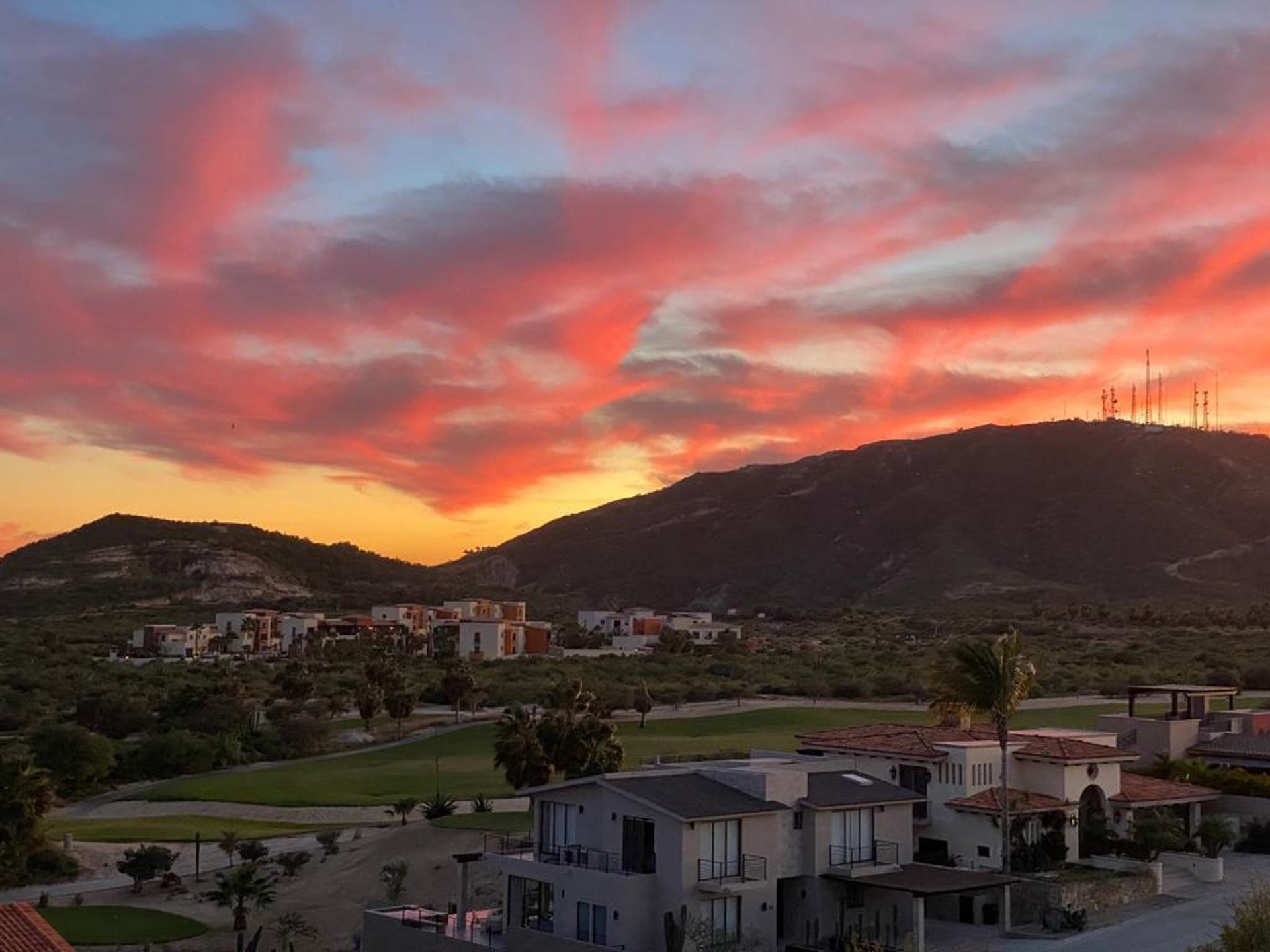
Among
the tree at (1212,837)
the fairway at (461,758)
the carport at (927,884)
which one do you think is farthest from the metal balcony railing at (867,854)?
the fairway at (461,758)

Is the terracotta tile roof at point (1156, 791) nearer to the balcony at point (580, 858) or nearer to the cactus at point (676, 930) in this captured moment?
the cactus at point (676, 930)

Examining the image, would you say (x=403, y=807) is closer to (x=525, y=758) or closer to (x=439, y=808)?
(x=439, y=808)

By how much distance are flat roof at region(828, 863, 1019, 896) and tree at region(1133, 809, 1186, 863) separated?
625 cm

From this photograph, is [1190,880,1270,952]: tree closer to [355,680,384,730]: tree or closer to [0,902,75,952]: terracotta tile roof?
[0,902,75,952]: terracotta tile roof

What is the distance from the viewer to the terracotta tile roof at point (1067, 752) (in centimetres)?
4134

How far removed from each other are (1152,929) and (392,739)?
56916mm

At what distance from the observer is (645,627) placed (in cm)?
15700

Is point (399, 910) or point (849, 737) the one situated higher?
point (849, 737)

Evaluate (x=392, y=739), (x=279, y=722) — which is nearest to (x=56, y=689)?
(x=279, y=722)

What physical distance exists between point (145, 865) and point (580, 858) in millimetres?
19825

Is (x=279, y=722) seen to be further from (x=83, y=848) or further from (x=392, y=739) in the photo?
(x=83, y=848)

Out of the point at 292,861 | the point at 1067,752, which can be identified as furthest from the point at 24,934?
the point at 1067,752

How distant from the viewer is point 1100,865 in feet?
133

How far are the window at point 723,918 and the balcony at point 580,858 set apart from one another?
1658mm
